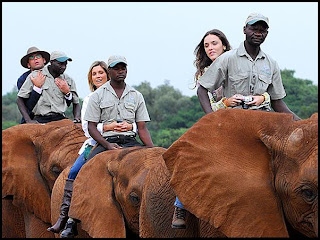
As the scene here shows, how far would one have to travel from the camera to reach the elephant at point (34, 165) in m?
9.87

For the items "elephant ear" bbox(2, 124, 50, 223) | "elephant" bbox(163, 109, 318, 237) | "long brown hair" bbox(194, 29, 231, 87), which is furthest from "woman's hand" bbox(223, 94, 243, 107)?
"elephant ear" bbox(2, 124, 50, 223)

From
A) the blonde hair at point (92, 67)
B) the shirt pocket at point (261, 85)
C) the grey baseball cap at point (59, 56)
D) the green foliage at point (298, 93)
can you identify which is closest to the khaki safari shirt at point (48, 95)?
the grey baseball cap at point (59, 56)

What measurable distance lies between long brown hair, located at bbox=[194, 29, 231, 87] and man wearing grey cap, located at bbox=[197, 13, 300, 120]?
3.17 feet

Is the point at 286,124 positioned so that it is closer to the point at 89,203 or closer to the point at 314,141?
the point at 314,141

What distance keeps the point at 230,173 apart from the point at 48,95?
522cm

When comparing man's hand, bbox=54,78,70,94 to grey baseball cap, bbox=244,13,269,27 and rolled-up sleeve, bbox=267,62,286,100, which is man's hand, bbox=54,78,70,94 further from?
grey baseball cap, bbox=244,13,269,27

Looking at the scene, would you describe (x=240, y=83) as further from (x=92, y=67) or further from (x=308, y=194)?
(x=92, y=67)

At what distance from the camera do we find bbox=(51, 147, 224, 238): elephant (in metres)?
6.97

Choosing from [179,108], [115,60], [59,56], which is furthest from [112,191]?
[179,108]

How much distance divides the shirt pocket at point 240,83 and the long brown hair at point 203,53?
106cm

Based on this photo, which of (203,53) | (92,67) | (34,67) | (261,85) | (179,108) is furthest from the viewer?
(179,108)

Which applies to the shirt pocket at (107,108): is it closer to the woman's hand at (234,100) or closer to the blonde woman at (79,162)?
the blonde woman at (79,162)

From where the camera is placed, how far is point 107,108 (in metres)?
8.23

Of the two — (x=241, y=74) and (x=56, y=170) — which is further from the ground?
(x=241, y=74)
